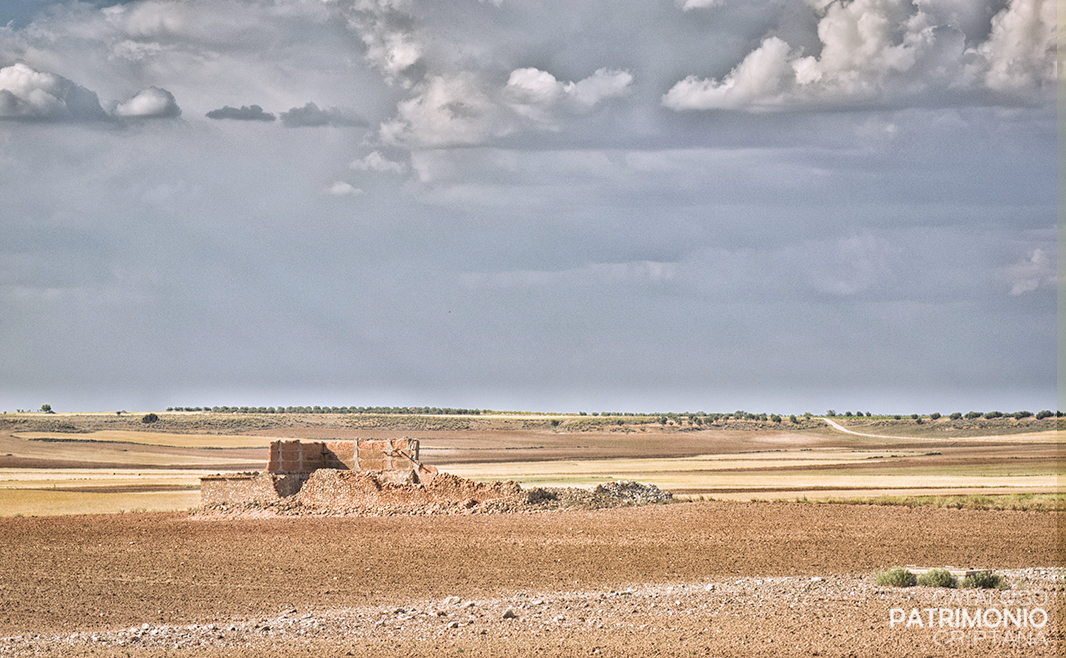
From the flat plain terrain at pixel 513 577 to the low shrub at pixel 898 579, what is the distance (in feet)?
1.06

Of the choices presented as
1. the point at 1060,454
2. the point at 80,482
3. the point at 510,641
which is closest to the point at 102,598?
the point at 510,641

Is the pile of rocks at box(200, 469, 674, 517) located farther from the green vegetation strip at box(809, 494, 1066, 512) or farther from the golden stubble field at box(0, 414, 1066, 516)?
the green vegetation strip at box(809, 494, 1066, 512)

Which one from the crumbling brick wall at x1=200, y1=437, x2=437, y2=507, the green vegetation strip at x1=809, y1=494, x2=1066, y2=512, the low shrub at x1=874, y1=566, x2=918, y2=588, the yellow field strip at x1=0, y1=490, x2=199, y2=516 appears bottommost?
the yellow field strip at x1=0, y1=490, x2=199, y2=516

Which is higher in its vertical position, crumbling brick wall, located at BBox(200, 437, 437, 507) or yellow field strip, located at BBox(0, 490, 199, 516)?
crumbling brick wall, located at BBox(200, 437, 437, 507)

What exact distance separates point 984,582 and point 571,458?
81577mm

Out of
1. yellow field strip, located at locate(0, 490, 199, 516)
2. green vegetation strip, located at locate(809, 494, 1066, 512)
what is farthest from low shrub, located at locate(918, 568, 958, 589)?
yellow field strip, located at locate(0, 490, 199, 516)

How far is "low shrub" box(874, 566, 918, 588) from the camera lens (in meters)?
20.1

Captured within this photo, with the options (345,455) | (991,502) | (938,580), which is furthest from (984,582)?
(345,455)

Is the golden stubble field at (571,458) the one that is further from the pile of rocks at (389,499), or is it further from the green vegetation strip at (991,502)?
the pile of rocks at (389,499)

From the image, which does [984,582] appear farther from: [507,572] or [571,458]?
[571,458]

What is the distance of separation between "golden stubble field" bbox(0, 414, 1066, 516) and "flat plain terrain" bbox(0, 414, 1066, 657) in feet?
5.11

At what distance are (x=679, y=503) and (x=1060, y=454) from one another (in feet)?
225

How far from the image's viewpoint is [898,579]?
20125 millimetres

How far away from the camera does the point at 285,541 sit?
30.1 meters
